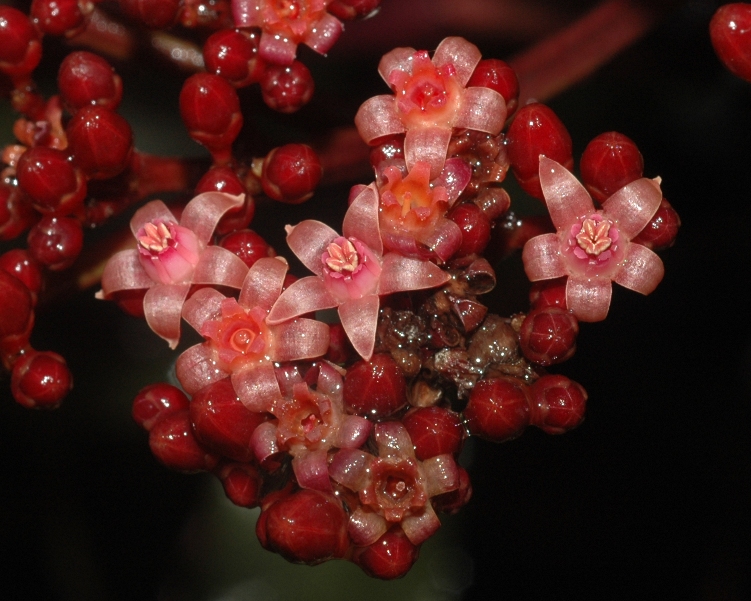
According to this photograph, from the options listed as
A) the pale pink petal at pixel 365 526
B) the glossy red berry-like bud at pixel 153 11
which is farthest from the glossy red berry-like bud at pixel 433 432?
the glossy red berry-like bud at pixel 153 11

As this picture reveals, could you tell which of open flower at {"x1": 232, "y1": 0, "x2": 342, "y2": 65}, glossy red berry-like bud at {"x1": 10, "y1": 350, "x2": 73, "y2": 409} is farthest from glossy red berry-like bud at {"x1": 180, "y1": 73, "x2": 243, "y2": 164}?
glossy red berry-like bud at {"x1": 10, "y1": 350, "x2": 73, "y2": 409}

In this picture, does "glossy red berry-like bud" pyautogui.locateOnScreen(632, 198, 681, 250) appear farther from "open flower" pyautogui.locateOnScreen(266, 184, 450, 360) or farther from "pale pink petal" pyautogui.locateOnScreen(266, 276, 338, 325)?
"pale pink petal" pyautogui.locateOnScreen(266, 276, 338, 325)

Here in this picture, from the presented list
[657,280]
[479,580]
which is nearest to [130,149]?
[657,280]

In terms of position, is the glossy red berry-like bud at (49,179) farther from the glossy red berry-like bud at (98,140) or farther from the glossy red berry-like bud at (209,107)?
the glossy red berry-like bud at (209,107)

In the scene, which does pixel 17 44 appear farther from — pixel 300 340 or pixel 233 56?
pixel 300 340

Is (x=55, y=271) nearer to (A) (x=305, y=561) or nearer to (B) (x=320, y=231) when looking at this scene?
(B) (x=320, y=231)
